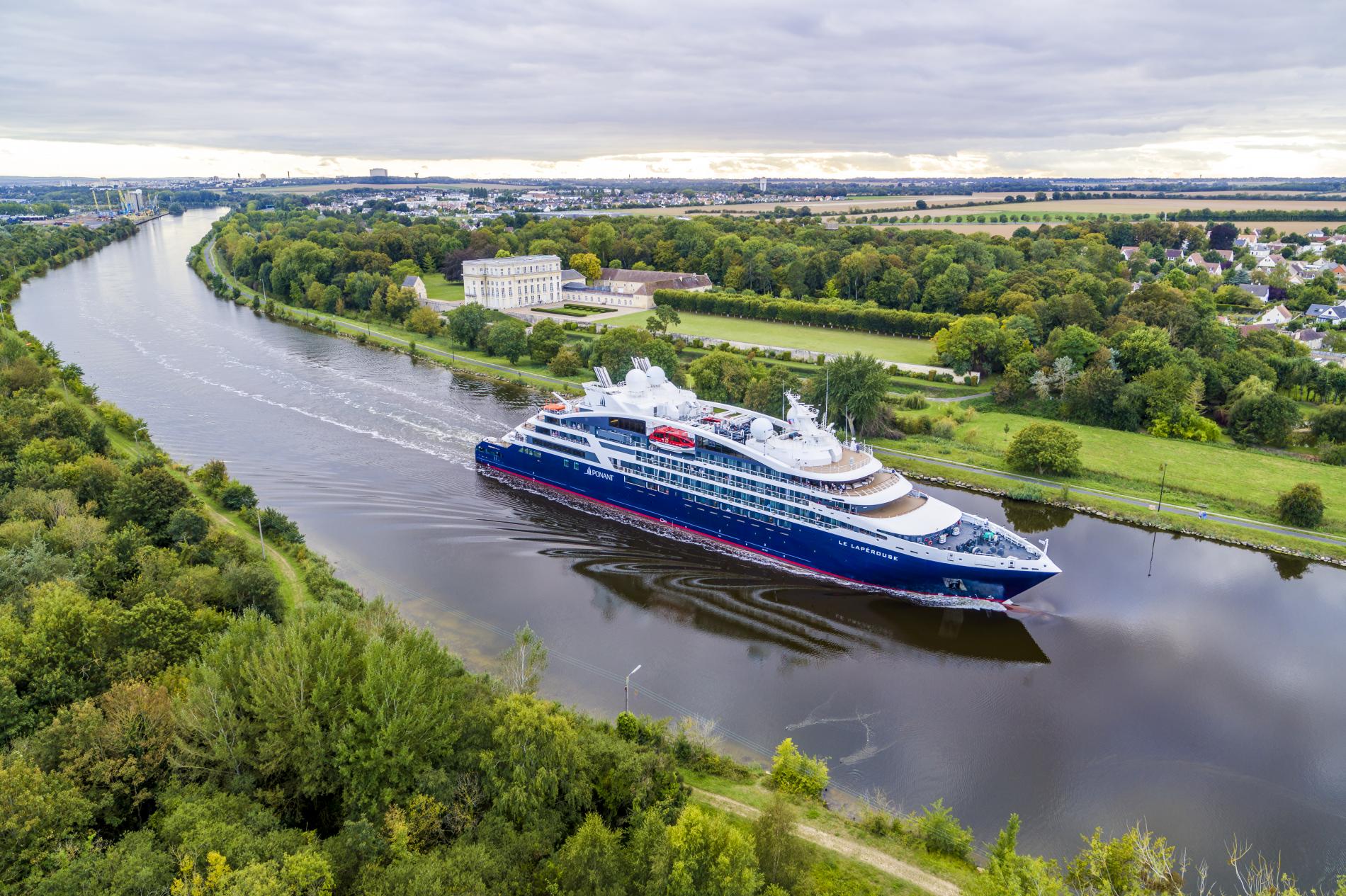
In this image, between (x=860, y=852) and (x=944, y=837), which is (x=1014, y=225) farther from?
(x=860, y=852)

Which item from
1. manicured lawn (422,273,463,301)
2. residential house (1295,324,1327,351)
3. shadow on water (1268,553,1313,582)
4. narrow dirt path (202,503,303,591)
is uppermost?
manicured lawn (422,273,463,301)

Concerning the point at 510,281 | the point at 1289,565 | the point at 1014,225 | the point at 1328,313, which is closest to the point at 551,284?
the point at 510,281

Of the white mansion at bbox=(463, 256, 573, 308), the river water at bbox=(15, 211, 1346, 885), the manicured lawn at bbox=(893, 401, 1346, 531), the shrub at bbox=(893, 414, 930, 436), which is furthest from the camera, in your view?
the white mansion at bbox=(463, 256, 573, 308)

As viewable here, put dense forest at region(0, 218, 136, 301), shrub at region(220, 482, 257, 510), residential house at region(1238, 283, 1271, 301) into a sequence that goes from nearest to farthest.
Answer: shrub at region(220, 482, 257, 510), residential house at region(1238, 283, 1271, 301), dense forest at region(0, 218, 136, 301)

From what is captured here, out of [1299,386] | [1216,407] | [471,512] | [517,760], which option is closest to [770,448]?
[471,512]

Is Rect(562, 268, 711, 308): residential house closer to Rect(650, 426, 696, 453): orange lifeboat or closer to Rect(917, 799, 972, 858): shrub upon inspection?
Rect(650, 426, 696, 453): orange lifeboat

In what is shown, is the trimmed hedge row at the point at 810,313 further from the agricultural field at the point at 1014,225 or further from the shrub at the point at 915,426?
the agricultural field at the point at 1014,225

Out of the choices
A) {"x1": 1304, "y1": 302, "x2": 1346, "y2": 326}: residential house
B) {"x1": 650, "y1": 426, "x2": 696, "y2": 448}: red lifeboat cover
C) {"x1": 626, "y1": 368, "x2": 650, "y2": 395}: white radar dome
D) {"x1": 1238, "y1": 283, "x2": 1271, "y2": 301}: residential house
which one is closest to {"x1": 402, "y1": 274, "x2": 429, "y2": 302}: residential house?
{"x1": 626, "y1": 368, "x2": 650, "y2": 395}: white radar dome

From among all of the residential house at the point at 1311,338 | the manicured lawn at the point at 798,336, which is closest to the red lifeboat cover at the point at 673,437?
the manicured lawn at the point at 798,336
